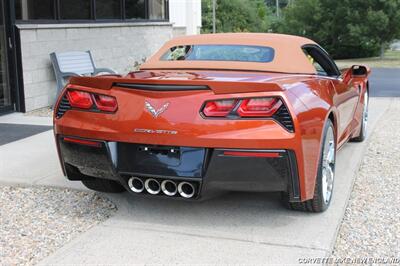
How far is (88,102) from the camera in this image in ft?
14.1

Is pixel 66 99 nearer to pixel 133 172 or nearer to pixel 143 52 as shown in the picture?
pixel 133 172

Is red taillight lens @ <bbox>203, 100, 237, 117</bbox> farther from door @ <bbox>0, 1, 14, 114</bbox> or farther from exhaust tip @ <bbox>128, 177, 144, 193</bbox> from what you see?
door @ <bbox>0, 1, 14, 114</bbox>

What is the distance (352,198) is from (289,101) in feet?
5.03

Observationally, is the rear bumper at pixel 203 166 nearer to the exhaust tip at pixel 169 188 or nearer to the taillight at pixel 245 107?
the exhaust tip at pixel 169 188

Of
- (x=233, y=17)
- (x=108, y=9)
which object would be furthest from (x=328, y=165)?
(x=233, y=17)

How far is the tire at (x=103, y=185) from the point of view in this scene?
4871 mm

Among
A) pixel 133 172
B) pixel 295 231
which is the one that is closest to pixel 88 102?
pixel 133 172

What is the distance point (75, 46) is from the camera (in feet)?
35.4

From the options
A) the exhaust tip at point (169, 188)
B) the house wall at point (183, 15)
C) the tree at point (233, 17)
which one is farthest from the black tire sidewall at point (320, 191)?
the tree at point (233, 17)

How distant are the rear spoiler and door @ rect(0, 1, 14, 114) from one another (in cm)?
523

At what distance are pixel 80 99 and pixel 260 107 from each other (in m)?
1.40

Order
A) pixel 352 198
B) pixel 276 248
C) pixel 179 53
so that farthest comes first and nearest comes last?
pixel 179 53
pixel 352 198
pixel 276 248

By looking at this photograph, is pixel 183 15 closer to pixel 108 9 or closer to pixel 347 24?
pixel 347 24

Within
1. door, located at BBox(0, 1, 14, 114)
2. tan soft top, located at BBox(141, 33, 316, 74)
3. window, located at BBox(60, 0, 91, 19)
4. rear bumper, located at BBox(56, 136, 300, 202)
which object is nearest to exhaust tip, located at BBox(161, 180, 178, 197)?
rear bumper, located at BBox(56, 136, 300, 202)
